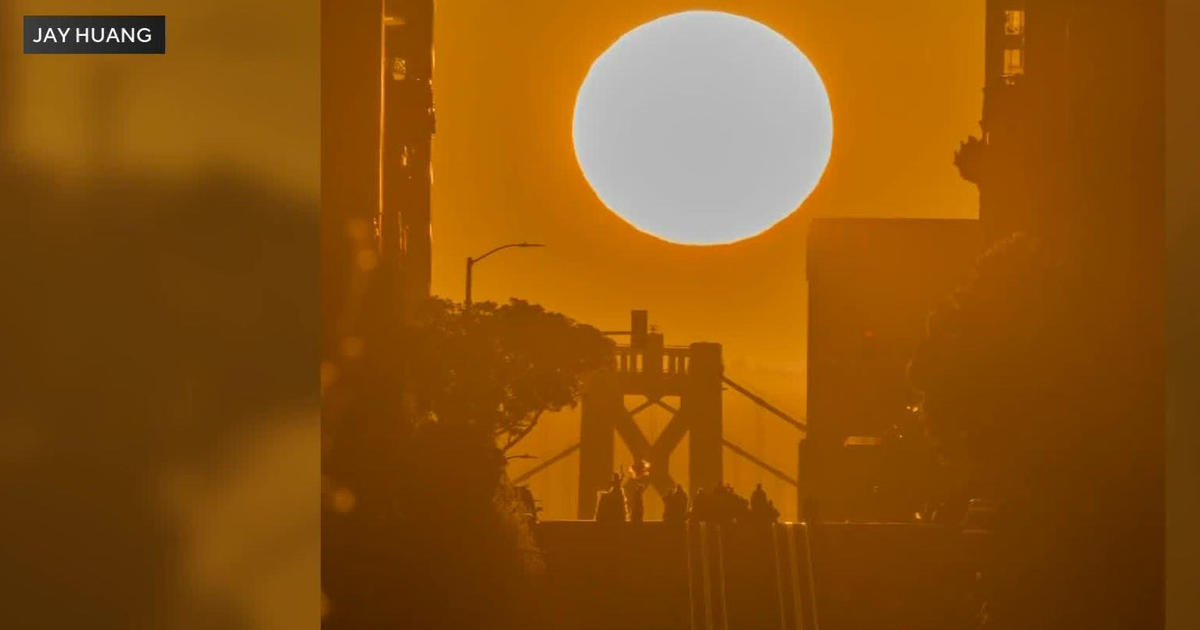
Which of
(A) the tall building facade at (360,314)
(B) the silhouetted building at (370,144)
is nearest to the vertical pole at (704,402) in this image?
(B) the silhouetted building at (370,144)

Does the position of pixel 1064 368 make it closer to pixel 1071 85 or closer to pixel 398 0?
pixel 1071 85

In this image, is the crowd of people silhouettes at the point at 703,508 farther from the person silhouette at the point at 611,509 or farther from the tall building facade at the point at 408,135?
the tall building facade at the point at 408,135

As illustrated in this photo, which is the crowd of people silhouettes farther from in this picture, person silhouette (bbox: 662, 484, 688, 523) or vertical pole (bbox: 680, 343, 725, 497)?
vertical pole (bbox: 680, 343, 725, 497)

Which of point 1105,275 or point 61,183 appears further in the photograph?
point 1105,275

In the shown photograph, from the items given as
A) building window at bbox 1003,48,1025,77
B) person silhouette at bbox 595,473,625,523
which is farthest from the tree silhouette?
building window at bbox 1003,48,1025,77

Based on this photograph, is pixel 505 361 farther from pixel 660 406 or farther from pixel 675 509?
pixel 660 406

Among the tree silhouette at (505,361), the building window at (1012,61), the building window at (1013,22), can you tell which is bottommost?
the tree silhouette at (505,361)

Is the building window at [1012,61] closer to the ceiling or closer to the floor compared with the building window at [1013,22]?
closer to the floor

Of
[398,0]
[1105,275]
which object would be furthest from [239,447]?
[398,0]
